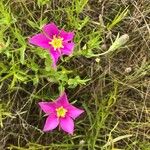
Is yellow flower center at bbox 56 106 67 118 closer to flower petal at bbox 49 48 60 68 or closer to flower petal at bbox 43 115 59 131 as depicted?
flower petal at bbox 43 115 59 131

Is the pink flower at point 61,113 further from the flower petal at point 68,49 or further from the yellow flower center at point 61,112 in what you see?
the flower petal at point 68,49

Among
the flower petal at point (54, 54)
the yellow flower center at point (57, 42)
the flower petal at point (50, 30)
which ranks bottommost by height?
the flower petal at point (54, 54)

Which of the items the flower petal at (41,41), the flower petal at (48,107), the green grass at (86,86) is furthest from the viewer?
the green grass at (86,86)

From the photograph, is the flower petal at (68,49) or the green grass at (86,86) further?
the green grass at (86,86)

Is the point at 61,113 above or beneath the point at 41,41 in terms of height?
beneath

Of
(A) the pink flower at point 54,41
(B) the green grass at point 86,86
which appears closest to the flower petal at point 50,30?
(A) the pink flower at point 54,41

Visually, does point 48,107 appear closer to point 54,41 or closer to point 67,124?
point 67,124

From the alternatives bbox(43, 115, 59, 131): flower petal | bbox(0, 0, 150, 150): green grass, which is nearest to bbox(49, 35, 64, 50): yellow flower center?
bbox(0, 0, 150, 150): green grass

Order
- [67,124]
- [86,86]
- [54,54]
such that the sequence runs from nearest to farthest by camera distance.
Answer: [54,54]
[67,124]
[86,86]

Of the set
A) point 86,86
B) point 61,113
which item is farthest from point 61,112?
point 86,86
